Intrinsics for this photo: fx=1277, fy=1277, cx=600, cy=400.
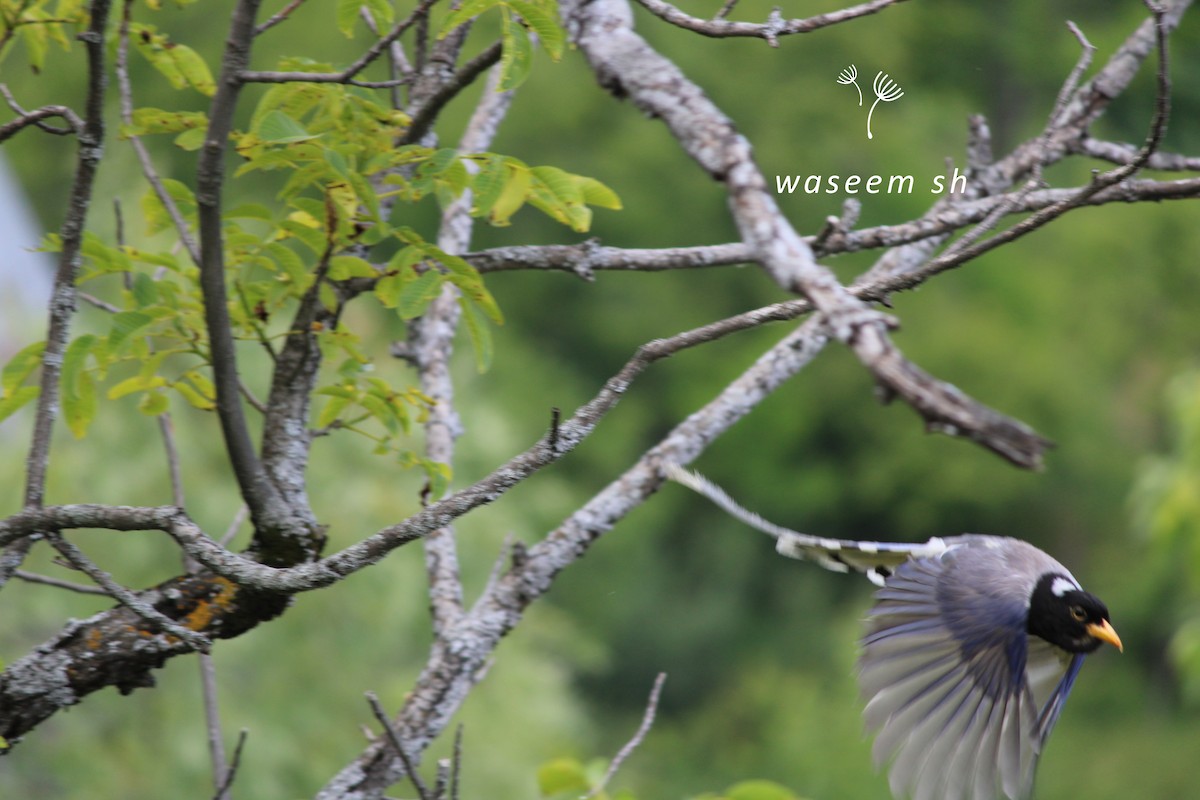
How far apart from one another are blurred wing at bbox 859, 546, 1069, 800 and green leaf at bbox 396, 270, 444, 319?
42.5 inches

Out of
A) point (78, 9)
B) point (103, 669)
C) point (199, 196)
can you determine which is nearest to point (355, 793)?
point (103, 669)

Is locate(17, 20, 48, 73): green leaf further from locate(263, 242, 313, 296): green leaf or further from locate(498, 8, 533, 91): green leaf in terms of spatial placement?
locate(498, 8, 533, 91): green leaf

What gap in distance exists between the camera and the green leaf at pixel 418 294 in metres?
1.76

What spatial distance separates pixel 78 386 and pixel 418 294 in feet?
1.59

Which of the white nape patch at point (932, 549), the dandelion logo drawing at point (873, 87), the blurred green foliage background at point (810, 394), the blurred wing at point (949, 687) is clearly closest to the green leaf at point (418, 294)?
the blurred wing at point (949, 687)

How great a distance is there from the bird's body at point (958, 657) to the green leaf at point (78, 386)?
1.07 m

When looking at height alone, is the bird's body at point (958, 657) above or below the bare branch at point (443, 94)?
below

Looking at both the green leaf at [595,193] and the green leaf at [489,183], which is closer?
the green leaf at [489,183]

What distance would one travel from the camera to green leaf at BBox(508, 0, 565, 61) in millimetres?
1636

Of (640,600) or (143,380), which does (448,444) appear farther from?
(640,600)

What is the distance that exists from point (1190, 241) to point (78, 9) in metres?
18.2

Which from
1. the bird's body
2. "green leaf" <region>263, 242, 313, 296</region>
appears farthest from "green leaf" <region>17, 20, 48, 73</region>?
the bird's body

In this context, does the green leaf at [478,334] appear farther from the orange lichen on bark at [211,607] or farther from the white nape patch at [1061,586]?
the white nape patch at [1061,586]

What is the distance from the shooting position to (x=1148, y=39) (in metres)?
2.42
